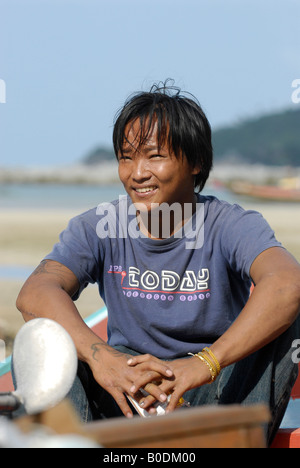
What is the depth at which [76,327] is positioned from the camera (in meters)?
1.83

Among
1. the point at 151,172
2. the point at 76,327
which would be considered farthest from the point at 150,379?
the point at 151,172

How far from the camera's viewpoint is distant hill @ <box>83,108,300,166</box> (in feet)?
152

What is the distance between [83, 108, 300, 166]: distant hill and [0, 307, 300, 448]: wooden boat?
41.8 meters

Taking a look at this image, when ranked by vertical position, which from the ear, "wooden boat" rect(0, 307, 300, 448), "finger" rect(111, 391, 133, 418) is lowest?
"wooden boat" rect(0, 307, 300, 448)

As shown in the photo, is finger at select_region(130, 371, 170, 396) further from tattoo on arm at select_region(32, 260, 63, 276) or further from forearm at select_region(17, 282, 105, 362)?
tattoo on arm at select_region(32, 260, 63, 276)

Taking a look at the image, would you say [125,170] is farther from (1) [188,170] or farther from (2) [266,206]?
(2) [266,206]

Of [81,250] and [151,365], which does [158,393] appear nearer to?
[151,365]

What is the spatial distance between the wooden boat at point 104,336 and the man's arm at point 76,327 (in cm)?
37

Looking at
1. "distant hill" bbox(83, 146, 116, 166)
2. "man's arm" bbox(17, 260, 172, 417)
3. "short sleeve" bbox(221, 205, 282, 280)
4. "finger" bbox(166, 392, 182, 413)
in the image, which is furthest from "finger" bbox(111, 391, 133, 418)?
"distant hill" bbox(83, 146, 116, 166)

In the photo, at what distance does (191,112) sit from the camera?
211 centimetres

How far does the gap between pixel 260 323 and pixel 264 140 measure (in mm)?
51157

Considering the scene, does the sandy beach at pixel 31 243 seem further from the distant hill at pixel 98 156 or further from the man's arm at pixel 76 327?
the distant hill at pixel 98 156

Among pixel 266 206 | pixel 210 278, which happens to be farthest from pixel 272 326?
pixel 266 206

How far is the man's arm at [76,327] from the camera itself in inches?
68.2
